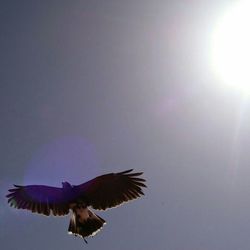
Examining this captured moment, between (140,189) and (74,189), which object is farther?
(140,189)

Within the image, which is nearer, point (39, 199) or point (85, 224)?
point (85, 224)

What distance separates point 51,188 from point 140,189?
2.54 m

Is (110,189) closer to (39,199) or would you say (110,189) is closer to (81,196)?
(81,196)

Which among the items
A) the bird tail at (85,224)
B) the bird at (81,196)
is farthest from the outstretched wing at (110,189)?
the bird tail at (85,224)

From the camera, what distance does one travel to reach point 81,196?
1190 centimetres

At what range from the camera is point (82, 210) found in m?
11.5

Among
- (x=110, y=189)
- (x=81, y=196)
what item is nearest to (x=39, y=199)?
(x=81, y=196)

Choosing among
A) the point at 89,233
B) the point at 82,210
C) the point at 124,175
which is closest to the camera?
the point at 89,233

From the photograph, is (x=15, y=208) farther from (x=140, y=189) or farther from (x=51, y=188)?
(x=140, y=189)

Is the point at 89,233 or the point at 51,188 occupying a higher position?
the point at 51,188

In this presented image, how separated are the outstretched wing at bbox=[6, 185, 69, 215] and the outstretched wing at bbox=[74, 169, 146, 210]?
577 millimetres

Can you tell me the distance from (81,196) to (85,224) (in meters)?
1.20

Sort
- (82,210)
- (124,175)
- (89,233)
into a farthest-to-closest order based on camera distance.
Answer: (124,175) → (82,210) → (89,233)

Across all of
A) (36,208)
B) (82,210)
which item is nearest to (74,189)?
(82,210)
